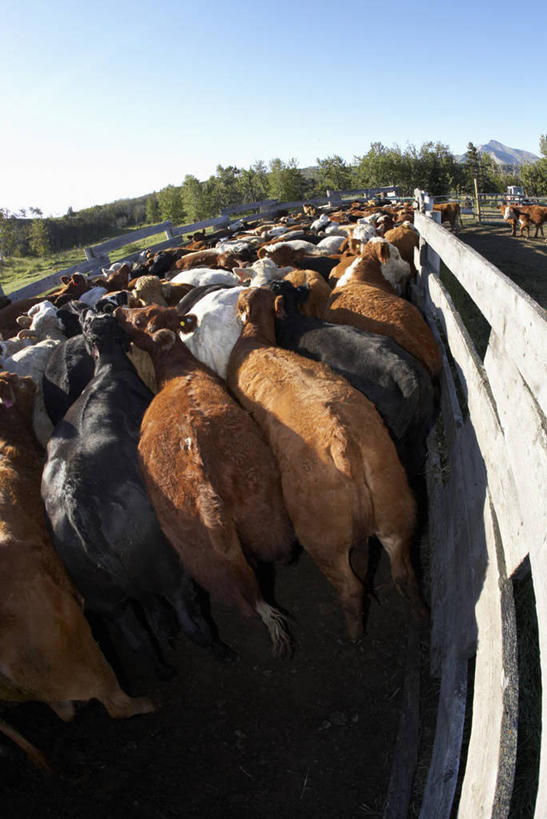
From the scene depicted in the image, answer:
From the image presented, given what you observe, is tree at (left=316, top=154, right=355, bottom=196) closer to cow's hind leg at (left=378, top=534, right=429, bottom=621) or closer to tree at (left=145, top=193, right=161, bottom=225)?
tree at (left=145, top=193, right=161, bottom=225)

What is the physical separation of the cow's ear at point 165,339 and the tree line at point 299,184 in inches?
1814

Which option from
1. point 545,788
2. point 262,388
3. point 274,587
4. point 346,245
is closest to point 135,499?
point 262,388

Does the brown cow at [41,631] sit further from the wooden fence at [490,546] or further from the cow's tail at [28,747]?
the wooden fence at [490,546]

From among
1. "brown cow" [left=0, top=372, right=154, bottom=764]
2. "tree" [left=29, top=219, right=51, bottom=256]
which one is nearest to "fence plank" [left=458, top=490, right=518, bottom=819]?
"brown cow" [left=0, top=372, right=154, bottom=764]

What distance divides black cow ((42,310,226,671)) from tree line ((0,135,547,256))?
47.3 meters

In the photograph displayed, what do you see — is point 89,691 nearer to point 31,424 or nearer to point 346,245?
point 31,424

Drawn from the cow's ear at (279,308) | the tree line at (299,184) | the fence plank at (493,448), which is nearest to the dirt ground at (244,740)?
the fence plank at (493,448)

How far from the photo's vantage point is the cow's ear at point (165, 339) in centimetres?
395

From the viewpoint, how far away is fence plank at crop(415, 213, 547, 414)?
1.45 meters

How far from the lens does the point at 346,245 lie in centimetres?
812

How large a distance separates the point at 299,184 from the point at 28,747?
2179 inches

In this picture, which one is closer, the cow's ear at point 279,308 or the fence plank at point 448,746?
the fence plank at point 448,746

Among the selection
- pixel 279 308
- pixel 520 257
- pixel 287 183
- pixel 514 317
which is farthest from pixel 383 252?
pixel 287 183

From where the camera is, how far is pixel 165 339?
3.98 meters
